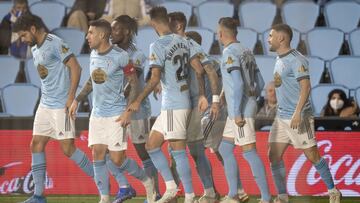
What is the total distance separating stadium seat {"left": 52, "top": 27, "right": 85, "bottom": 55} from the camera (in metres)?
10.3

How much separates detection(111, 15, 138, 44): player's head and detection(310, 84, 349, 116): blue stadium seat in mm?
1777

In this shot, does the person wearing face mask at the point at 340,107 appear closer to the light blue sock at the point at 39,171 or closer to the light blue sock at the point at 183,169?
the light blue sock at the point at 183,169

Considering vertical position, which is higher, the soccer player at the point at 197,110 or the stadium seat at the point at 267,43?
the stadium seat at the point at 267,43

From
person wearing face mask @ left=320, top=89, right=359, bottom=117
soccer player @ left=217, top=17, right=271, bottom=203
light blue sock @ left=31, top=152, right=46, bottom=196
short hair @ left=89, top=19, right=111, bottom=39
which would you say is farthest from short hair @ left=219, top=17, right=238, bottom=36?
light blue sock @ left=31, top=152, right=46, bottom=196

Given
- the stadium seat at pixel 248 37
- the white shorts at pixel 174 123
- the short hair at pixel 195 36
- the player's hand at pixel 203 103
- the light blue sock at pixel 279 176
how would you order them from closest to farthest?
1. the player's hand at pixel 203 103
2. the white shorts at pixel 174 123
3. the light blue sock at pixel 279 176
4. the short hair at pixel 195 36
5. the stadium seat at pixel 248 37

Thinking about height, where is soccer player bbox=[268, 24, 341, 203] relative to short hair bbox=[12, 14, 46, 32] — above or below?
below

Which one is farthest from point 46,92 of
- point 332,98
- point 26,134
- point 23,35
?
point 332,98

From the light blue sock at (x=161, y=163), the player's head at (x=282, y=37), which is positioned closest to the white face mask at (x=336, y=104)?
the player's head at (x=282, y=37)

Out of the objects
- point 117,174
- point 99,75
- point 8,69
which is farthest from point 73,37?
point 117,174

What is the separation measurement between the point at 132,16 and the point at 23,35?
1111 mm

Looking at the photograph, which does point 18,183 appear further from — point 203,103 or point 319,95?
point 319,95

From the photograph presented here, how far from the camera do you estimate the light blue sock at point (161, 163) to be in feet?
29.7

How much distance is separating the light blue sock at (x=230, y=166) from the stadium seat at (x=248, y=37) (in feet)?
3.60

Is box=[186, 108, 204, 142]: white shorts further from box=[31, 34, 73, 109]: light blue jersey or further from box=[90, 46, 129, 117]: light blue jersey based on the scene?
box=[31, 34, 73, 109]: light blue jersey
